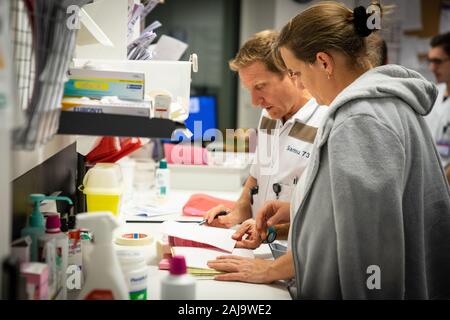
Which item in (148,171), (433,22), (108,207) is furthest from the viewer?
(433,22)

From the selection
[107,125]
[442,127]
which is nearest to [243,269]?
[107,125]

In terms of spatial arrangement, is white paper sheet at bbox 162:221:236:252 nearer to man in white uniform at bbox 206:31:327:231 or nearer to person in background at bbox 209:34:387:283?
person in background at bbox 209:34:387:283

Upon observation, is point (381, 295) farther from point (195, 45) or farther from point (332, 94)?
point (195, 45)

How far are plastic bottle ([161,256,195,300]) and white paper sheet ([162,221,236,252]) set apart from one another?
1.83 feet

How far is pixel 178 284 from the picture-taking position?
1.02 metres

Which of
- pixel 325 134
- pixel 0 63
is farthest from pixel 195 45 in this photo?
pixel 0 63

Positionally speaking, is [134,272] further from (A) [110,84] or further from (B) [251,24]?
(B) [251,24]

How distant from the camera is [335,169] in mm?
1177

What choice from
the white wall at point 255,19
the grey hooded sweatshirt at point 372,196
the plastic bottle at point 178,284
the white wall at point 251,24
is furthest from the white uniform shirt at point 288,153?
the white wall at point 251,24

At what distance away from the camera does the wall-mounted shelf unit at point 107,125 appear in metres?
1.14

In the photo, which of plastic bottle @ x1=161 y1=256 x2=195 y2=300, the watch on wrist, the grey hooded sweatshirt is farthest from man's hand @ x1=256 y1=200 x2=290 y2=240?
plastic bottle @ x1=161 y1=256 x2=195 y2=300

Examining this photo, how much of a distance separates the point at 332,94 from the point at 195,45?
10.2 ft

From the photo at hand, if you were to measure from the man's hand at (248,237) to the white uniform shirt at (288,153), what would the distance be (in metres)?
0.27

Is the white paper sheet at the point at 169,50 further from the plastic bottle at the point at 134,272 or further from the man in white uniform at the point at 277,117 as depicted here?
the plastic bottle at the point at 134,272
